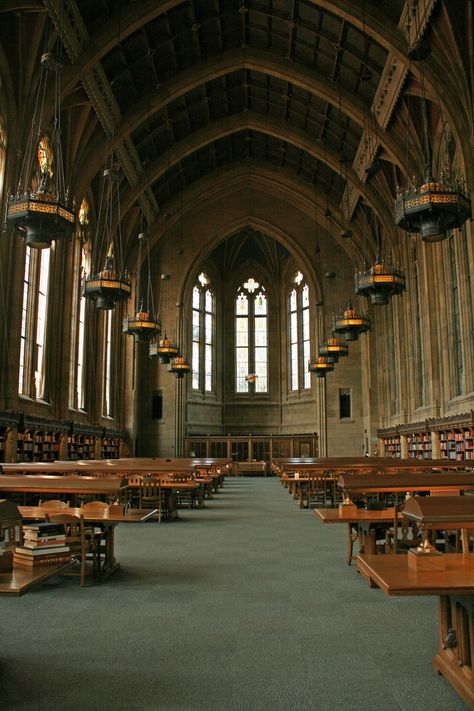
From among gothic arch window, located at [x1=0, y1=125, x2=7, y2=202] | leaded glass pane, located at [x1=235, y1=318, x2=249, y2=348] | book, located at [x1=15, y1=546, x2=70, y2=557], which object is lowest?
book, located at [x1=15, y1=546, x2=70, y2=557]

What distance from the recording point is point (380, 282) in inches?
494

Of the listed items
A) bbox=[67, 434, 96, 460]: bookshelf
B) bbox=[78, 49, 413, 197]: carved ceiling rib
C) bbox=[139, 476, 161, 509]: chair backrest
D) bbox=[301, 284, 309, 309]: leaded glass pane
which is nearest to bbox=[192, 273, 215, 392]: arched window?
bbox=[301, 284, 309, 309]: leaded glass pane

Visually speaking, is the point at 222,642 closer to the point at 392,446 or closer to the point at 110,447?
the point at 392,446

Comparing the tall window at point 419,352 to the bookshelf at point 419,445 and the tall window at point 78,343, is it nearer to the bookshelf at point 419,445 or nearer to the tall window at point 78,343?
the bookshelf at point 419,445

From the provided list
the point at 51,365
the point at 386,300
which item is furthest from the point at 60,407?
the point at 386,300

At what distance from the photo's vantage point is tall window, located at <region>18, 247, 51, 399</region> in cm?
1659

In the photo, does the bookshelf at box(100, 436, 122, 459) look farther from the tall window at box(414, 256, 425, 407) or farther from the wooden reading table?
the wooden reading table

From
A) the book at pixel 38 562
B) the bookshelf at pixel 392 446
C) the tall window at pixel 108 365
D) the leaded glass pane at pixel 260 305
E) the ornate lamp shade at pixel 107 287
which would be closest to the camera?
the book at pixel 38 562

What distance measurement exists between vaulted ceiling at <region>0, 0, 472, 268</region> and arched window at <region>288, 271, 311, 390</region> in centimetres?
507

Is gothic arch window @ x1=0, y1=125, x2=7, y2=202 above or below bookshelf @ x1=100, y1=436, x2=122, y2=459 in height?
above

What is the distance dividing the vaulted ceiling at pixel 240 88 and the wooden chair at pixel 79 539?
11.6m

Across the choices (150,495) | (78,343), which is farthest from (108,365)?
(150,495)

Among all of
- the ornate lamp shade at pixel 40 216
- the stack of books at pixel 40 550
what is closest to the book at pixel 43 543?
the stack of books at pixel 40 550

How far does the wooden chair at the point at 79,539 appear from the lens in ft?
18.2
